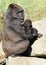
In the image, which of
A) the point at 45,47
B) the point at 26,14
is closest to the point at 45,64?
the point at 45,47

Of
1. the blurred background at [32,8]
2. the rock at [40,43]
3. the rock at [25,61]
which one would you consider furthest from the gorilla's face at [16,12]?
the blurred background at [32,8]

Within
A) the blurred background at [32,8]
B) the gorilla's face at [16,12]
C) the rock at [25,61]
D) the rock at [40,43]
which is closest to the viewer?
the rock at [25,61]

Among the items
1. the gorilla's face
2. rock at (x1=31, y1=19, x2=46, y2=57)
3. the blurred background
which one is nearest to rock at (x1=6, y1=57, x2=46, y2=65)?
rock at (x1=31, y1=19, x2=46, y2=57)

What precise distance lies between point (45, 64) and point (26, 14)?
3100 millimetres

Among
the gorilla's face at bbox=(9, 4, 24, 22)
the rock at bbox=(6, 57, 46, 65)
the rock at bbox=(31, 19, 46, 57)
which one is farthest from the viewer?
the gorilla's face at bbox=(9, 4, 24, 22)

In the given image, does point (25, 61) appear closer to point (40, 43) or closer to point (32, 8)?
point (40, 43)

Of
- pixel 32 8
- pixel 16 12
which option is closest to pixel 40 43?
pixel 16 12

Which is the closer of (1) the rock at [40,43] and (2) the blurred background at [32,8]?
(1) the rock at [40,43]

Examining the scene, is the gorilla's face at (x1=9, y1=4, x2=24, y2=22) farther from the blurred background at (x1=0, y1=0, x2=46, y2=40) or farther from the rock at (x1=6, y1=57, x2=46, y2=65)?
the blurred background at (x1=0, y1=0, x2=46, y2=40)

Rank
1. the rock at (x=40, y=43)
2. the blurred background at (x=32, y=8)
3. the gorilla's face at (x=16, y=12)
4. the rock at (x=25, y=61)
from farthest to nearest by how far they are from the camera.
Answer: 1. the blurred background at (x=32, y=8)
2. the gorilla's face at (x=16, y=12)
3. the rock at (x=40, y=43)
4. the rock at (x=25, y=61)

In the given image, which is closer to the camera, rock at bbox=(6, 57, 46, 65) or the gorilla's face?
rock at bbox=(6, 57, 46, 65)

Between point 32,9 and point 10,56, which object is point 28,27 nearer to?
point 10,56

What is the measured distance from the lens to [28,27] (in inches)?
345

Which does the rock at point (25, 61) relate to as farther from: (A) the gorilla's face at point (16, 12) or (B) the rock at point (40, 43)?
(A) the gorilla's face at point (16, 12)
